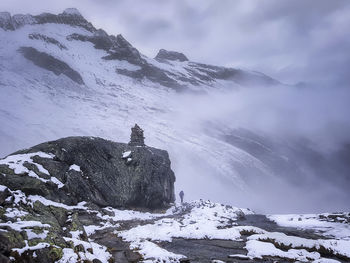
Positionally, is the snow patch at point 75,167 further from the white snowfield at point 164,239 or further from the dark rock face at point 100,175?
the white snowfield at point 164,239

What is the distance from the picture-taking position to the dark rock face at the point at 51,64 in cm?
10238

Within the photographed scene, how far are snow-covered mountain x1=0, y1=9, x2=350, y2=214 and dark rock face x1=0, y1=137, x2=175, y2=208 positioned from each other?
2857 cm

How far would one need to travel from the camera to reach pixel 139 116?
311 feet

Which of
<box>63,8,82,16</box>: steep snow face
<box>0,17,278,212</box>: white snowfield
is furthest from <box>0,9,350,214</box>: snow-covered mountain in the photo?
<box>63,8,82,16</box>: steep snow face

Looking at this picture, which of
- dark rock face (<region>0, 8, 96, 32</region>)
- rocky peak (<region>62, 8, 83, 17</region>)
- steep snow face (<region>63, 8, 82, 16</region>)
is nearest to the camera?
dark rock face (<region>0, 8, 96, 32</region>)

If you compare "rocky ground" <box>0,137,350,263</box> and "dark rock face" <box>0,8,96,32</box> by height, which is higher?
"dark rock face" <box>0,8,96,32</box>

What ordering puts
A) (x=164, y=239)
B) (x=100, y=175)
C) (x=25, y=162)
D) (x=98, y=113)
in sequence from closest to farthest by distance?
1. (x=164, y=239)
2. (x=25, y=162)
3. (x=100, y=175)
4. (x=98, y=113)

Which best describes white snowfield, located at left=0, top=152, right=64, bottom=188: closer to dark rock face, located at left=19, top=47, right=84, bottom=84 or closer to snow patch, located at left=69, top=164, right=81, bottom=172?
snow patch, located at left=69, top=164, right=81, bottom=172

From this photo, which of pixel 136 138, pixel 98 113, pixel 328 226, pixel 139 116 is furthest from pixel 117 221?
pixel 139 116

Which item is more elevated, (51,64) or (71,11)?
(71,11)

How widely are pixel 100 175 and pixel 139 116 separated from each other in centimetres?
6590

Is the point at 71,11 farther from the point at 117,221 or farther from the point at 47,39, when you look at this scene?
the point at 117,221

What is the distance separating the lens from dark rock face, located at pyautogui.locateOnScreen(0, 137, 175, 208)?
23359 mm

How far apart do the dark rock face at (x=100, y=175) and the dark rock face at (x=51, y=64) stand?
76.6 meters
